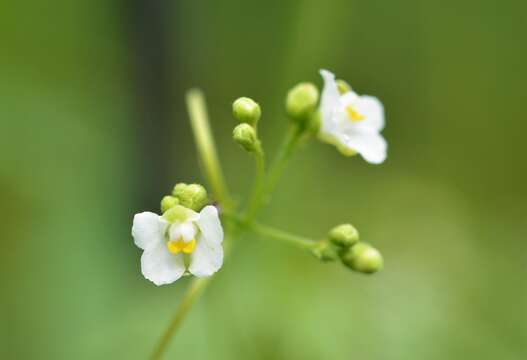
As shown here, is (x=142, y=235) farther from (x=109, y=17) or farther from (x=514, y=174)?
(x=514, y=174)

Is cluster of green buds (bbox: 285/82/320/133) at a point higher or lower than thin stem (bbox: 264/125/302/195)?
higher

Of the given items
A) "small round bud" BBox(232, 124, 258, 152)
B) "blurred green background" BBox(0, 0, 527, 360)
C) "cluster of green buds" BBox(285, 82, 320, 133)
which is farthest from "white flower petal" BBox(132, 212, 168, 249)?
"blurred green background" BBox(0, 0, 527, 360)

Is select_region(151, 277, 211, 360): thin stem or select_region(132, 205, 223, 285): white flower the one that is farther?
select_region(151, 277, 211, 360): thin stem

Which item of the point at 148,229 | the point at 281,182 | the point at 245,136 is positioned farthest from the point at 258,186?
the point at 281,182

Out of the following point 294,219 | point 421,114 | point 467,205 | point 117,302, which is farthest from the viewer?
point 421,114

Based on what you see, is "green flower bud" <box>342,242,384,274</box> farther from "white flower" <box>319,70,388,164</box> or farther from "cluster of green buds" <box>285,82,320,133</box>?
"cluster of green buds" <box>285,82,320,133</box>

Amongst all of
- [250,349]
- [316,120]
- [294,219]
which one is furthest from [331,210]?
[316,120]

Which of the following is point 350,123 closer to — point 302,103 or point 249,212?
point 302,103
